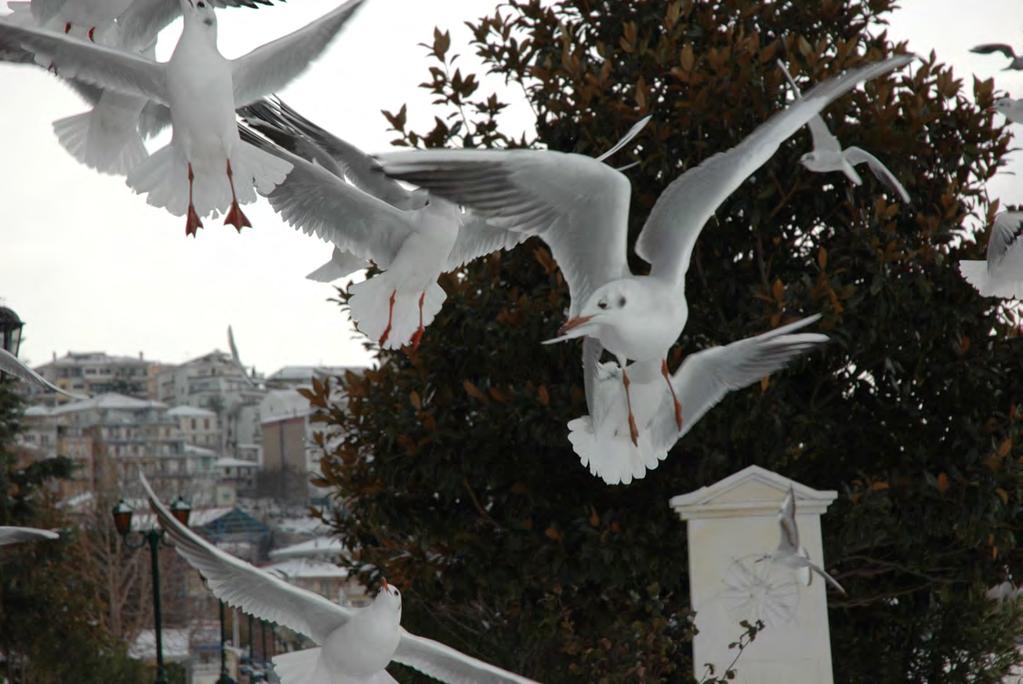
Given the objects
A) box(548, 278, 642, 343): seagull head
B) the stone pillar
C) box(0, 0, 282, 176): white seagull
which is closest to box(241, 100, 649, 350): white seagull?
box(0, 0, 282, 176): white seagull

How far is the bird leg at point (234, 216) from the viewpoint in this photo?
3.87 metres

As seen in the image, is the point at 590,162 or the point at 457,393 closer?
the point at 590,162

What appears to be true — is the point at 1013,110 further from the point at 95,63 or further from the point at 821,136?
the point at 95,63

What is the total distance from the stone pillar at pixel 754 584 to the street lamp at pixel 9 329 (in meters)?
3.08

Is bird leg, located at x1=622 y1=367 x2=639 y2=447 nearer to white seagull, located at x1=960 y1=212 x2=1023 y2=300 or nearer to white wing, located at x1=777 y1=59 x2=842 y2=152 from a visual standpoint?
white wing, located at x1=777 y1=59 x2=842 y2=152

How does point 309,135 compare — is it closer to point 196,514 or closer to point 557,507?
point 557,507

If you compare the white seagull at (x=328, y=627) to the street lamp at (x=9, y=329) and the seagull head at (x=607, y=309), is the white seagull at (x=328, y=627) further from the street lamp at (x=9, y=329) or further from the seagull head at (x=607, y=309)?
the street lamp at (x=9, y=329)

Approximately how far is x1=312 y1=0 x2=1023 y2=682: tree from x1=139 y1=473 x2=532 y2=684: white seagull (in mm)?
1622

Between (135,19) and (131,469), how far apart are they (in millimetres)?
45773

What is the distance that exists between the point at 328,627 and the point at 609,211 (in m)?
1.88

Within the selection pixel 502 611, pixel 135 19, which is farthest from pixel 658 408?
pixel 502 611

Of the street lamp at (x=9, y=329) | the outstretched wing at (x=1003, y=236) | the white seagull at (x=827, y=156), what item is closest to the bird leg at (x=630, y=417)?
the white seagull at (x=827, y=156)

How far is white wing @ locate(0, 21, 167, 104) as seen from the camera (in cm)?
391

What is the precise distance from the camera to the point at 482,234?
537cm
